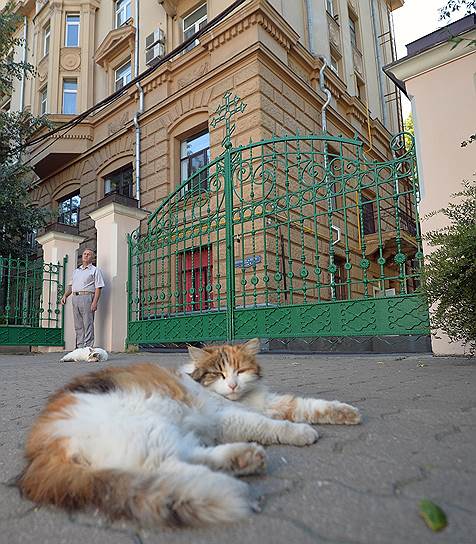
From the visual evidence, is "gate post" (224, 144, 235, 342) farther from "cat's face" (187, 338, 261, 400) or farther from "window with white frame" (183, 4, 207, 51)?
"window with white frame" (183, 4, 207, 51)

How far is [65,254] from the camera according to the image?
1141cm

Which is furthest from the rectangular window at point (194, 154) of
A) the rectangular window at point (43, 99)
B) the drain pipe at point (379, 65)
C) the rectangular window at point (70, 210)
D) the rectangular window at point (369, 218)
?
the drain pipe at point (379, 65)

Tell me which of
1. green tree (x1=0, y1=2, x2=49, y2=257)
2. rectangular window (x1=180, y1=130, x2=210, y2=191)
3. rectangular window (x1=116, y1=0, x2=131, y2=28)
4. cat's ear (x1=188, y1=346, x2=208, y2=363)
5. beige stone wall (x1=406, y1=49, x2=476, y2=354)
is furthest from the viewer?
rectangular window (x1=116, y1=0, x2=131, y2=28)

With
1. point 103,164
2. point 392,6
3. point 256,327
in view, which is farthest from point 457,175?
point 392,6

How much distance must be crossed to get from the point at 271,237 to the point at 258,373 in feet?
26.7

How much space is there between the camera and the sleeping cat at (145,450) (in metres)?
1.11

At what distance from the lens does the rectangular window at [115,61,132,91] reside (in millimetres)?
17120

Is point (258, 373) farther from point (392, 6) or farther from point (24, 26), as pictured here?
point (392, 6)

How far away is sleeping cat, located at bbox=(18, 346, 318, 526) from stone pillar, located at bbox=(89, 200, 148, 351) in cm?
759

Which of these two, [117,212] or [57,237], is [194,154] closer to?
[117,212]

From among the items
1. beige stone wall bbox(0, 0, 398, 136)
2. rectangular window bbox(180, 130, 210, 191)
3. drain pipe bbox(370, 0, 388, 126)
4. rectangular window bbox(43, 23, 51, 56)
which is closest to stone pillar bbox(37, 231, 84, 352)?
rectangular window bbox(180, 130, 210, 191)

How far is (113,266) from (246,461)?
27.9ft

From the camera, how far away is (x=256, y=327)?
7.19 meters

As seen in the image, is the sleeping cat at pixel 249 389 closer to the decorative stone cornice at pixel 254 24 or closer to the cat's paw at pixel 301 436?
the cat's paw at pixel 301 436
